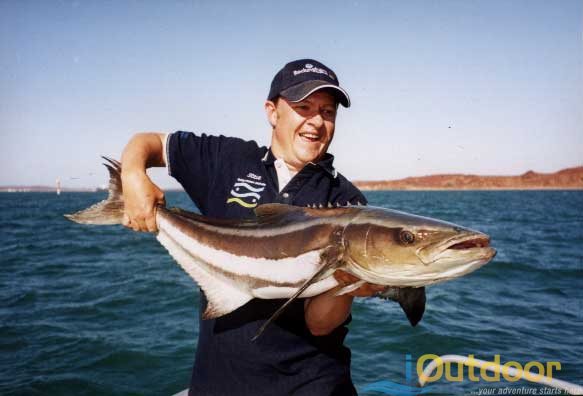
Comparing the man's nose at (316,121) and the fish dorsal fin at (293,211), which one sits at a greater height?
the man's nose at (316,121)

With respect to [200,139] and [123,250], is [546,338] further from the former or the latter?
[123,250]

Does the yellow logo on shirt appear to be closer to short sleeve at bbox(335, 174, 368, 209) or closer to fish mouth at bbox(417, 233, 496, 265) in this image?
short sleeve at bbox(335, 174, 368, 209)

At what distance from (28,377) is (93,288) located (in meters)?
7.50

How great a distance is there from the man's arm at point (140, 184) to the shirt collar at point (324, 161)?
97 cm

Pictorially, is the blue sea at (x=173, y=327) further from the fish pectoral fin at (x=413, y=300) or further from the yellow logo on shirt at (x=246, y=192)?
the yellow logo on shirt at (x=246, y=192)

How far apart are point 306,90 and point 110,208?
2018mm

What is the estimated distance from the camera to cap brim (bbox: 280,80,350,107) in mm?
3436

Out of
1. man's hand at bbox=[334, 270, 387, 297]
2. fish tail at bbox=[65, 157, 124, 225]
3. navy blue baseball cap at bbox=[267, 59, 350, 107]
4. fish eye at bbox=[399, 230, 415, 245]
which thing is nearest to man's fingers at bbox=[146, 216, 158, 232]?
fish tail at bbox=[65, 157, 124, 225]

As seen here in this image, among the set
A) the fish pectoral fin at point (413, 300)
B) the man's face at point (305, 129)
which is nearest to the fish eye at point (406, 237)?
the fish pectoral fin at point (413, 300)

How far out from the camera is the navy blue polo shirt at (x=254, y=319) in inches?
120

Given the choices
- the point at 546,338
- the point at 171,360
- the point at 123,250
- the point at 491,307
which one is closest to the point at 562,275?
the point at 491,307

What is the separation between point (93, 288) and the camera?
50.5 feet

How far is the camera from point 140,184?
3387 mm

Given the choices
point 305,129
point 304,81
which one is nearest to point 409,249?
point 305,129
